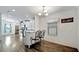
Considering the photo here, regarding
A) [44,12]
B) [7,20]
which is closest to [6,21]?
[7,20]

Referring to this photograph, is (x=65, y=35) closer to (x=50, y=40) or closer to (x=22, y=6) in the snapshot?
(x=50, y=40)

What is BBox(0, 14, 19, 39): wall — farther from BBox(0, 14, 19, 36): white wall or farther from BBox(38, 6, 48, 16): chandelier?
BBox(38, 6, 48, 16): chandelier

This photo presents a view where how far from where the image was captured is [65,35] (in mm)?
2064

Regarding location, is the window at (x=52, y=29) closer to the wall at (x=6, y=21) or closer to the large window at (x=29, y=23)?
the large window at (x=29, y=23)

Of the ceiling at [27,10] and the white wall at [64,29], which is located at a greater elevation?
the ceiling at [27,10]

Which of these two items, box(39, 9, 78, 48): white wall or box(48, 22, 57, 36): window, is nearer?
box(39, 9, 78, 48): white wall

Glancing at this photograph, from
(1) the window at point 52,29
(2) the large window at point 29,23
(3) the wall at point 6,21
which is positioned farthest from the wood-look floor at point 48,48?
(3) the wall at point 6,21

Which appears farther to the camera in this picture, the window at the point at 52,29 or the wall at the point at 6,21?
the window at the point at 52,29

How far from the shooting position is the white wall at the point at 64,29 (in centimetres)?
198

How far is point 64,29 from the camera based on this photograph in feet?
6.80

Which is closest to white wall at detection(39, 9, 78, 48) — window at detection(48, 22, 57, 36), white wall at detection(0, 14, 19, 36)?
window at detection(48, 22, 57, 36)

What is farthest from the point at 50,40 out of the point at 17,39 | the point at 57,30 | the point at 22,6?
the point at 22,6

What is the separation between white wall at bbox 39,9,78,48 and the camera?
1981 millimetres
